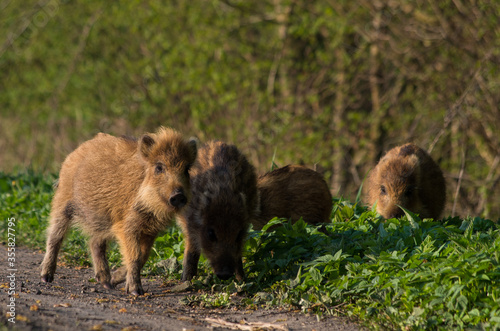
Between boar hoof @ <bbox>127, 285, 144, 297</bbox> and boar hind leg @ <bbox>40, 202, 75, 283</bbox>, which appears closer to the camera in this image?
boar hoof @ <bbox>127, 285, 144, 297</bbox>

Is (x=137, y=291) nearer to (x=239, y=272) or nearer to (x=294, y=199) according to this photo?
(x=239, y=272)

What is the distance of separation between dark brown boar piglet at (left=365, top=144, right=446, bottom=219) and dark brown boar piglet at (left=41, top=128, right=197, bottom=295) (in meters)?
2.66

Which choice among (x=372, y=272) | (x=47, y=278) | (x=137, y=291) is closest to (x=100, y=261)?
(x=47, y=278)

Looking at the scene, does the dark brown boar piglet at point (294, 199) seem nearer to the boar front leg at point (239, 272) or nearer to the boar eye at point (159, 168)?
the boar front leg at point (239, 272)

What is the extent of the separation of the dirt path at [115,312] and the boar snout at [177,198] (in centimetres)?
79

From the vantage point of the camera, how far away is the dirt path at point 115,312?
13.4 feet

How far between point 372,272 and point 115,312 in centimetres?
195

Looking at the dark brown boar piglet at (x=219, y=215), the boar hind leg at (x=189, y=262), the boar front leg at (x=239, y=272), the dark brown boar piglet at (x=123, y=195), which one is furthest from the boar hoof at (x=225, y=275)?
the dark brown boar piglet at (x=123, y=195)

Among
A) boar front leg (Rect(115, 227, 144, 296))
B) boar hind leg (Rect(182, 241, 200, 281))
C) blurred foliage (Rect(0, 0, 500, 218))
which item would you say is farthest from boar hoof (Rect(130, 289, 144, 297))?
blurred foliage (Rect(0, 0, 500, 218))

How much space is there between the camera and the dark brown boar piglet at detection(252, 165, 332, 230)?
6715 mm

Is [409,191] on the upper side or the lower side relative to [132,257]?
upper

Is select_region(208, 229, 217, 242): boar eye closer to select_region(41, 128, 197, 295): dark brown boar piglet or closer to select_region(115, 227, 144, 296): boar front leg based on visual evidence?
select_region(41, 128, 197, 295): dark brown boar piglet

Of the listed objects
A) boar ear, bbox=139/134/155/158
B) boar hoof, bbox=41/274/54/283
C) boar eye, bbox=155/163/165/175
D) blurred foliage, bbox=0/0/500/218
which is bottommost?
boar hoof, bbox=41/274/54/283

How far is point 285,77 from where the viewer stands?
547 inches
